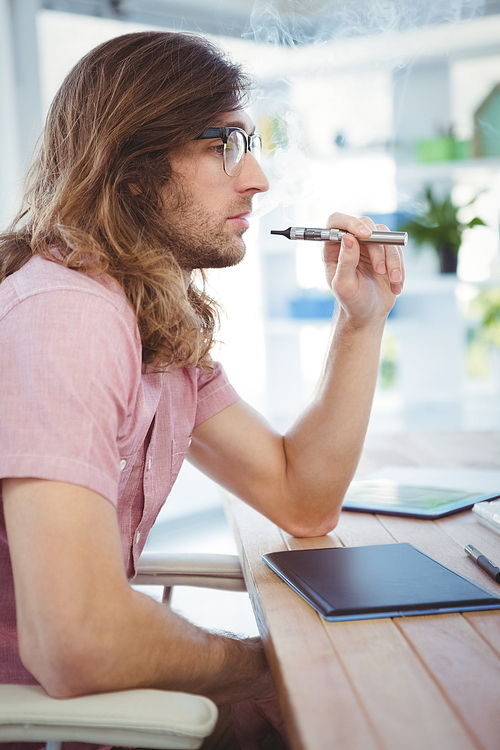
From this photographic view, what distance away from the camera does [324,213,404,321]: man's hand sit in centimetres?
121

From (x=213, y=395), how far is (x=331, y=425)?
229 mm

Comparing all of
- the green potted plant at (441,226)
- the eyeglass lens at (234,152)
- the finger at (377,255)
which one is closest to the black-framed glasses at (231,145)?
the eyeglass lens at (234,152)

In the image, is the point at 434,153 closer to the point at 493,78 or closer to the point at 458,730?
the point at 493,78

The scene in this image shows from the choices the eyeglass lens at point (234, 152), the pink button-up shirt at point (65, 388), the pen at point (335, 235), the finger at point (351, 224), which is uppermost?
the eyeglass lens at point (234, 152)

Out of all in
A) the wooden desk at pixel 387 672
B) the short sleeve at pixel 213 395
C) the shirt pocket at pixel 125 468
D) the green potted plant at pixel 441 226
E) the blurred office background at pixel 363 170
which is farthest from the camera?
the green potted plant at pixel 441 226

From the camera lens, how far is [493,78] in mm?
3248

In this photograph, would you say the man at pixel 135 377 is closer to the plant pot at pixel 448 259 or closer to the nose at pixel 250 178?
the nose at pixel 250 178

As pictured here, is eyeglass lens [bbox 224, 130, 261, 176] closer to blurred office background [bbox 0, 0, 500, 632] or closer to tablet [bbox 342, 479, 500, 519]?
tablet [bbox 342, 479, 500, 519]

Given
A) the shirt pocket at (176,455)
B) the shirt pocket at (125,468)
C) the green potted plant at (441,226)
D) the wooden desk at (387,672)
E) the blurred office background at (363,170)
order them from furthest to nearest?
the green potted plant at (441,226)
the blurred office background at (363,170)
the shirt pocket at (176,455)
the shirt pocket at (125,468)
the wooden desk at (387,672)

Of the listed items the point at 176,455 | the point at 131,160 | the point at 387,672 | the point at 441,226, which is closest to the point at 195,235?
the point at 131,160

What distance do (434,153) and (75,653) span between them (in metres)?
3.06

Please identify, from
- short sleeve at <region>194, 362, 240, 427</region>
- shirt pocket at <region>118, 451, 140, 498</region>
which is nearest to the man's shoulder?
shirt pocket at <region>118, 451, 140, 498</region>

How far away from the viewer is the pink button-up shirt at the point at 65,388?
760 millimetres

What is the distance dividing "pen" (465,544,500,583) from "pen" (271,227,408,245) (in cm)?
52
